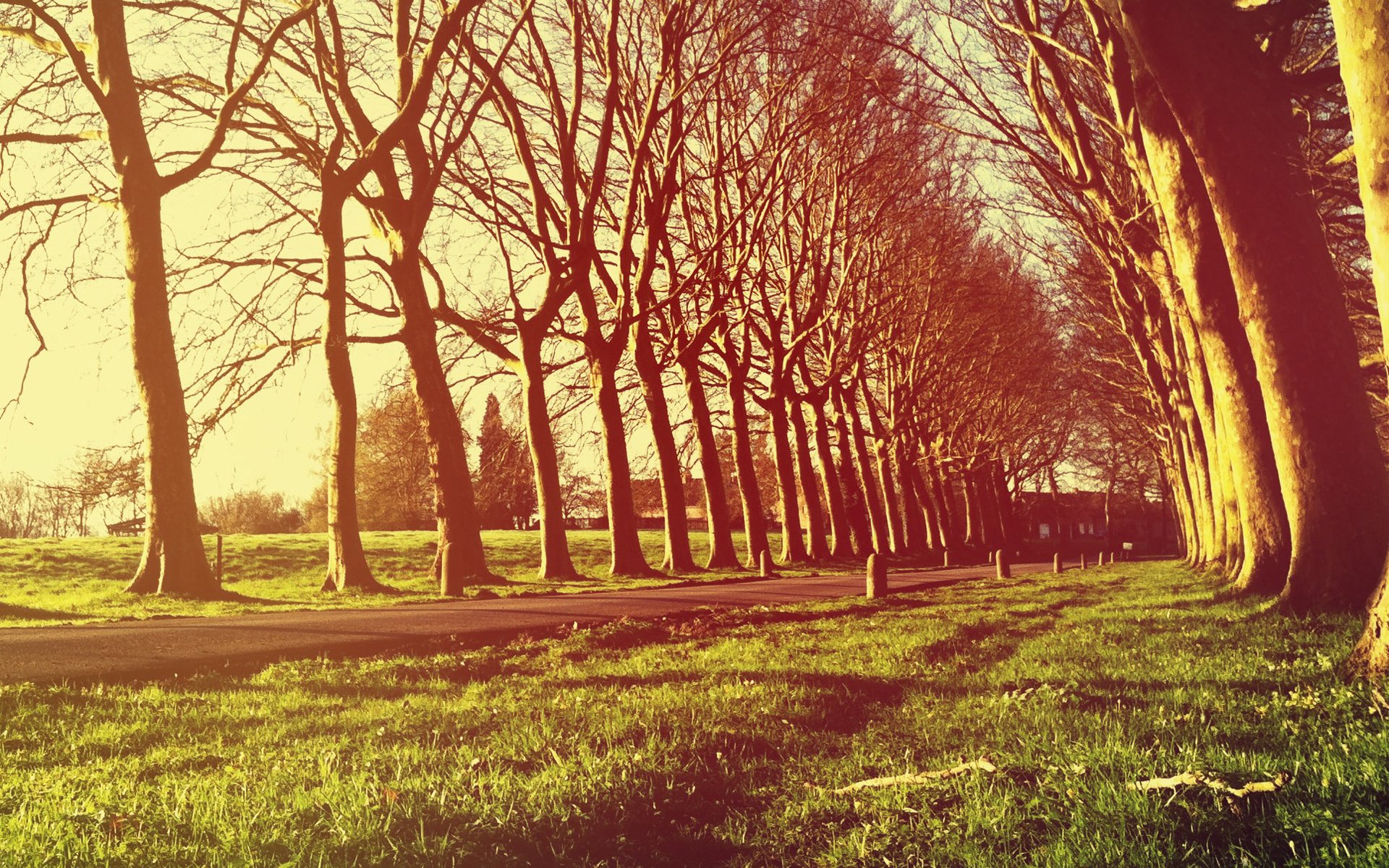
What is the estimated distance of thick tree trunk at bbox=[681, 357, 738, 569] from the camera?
90.8ft

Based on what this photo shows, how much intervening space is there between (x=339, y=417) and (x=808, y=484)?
20116mm

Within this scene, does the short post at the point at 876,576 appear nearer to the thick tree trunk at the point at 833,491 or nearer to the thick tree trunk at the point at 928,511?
the thick tree trunk at the point at 833,491

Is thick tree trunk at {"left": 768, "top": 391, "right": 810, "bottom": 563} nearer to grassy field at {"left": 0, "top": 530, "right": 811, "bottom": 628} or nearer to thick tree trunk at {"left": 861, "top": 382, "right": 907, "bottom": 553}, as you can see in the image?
grassy field at {"left": 0, "top": 530, "right": 811, "bottom": 628}

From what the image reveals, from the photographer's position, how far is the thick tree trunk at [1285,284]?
8016mm

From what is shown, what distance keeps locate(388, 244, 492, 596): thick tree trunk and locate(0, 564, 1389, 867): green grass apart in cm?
1039

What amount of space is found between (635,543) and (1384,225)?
19751 millimetres

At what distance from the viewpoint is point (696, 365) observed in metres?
28.8

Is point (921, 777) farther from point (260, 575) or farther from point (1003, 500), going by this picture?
point (1003, 500)

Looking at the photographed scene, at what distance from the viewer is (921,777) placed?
4016mm

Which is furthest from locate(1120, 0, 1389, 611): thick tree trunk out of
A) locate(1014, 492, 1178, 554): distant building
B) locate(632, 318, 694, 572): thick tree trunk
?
locate(1014, 492, 1178, 554): distant building

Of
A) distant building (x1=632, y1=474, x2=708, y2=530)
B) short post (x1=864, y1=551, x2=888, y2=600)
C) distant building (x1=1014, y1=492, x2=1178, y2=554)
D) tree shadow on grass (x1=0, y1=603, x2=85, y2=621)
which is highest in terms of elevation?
distant building (x1=632, y1=474, x2=708, y2=530)

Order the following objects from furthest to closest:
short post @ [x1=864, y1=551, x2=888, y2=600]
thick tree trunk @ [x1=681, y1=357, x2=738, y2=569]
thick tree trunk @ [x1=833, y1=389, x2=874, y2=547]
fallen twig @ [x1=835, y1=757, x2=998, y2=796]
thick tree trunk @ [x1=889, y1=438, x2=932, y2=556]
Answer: thick tree trunk @ [x1=889, y1=438, x2=932, y2=556]
thick tree trunk @ [x1=833, y1=389, x2=874, y2=547]
thick tree trunk @ [x1=681, y1=357, x2=738, y2=569]
short post @ [x1=864, y1=551, x2=888, y2=600]
fallen twig @ [x1=835, y1=757, x2=998, y2=796]

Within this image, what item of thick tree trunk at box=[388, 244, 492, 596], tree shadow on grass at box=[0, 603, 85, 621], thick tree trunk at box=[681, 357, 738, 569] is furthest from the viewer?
thick tree trunk at box=[681, 357, 738, 569]

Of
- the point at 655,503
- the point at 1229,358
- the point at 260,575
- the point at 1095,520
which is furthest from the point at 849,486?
the point at 1095,520
